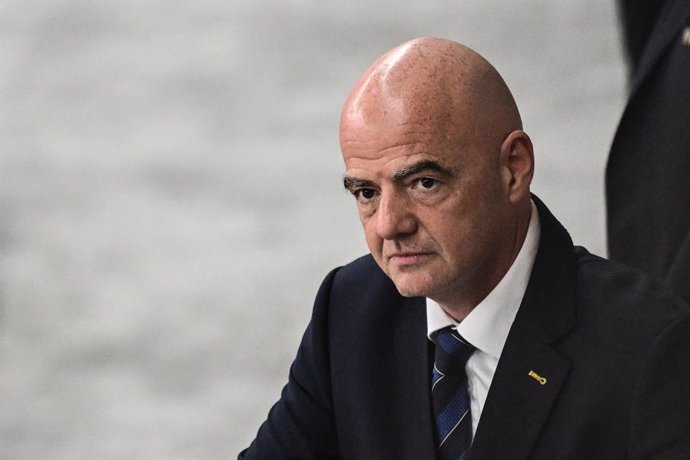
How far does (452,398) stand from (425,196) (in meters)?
0.32

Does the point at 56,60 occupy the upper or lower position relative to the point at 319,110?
upper

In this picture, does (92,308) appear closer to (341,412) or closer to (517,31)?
(517,31)

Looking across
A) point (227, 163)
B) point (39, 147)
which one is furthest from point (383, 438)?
point (39, 147)

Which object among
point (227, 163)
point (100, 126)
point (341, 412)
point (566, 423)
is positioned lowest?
point (566, 423)

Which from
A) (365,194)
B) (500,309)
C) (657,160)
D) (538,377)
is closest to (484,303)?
(500,309)

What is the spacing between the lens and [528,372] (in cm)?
193

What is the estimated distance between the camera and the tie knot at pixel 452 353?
200 centimetres

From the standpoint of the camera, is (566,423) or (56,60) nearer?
(566,423)

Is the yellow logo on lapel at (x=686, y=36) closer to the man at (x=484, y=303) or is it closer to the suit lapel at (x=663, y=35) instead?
the suit lapel at (x=663, y=35)

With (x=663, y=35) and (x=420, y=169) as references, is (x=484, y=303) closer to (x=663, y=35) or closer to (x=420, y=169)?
(x=420, y=169)

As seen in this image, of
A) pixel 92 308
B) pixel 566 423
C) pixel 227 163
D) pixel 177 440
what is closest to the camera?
pixel 566 423

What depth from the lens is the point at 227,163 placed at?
5051mm

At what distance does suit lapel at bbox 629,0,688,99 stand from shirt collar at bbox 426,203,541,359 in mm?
623

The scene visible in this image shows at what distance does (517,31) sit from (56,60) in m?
1.83
